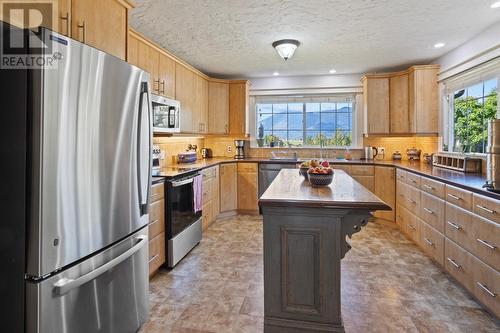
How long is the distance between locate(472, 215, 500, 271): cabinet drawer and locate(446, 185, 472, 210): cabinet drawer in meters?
0.14

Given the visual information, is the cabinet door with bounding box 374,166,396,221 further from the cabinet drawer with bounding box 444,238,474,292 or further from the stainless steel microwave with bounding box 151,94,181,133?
the stainless steel microwave with bounding box 151,94,181,133

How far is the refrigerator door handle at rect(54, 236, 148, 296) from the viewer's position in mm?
1428

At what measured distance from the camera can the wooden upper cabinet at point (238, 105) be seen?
5.49 meters

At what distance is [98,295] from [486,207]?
265 centimetres

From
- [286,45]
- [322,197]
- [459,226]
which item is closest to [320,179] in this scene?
[322,197]

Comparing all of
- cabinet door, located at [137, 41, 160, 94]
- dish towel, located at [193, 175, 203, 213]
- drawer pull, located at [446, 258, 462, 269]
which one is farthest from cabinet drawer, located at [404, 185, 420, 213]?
cabinet door, located at [137, 41, 160, 94]

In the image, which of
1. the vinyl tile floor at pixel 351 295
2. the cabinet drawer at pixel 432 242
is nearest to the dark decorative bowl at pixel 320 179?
the vinyl tile floor at pixel 351 295

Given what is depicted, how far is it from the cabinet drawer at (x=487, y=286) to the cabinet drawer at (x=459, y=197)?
1.47 ft

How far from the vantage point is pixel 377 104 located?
16.5ft

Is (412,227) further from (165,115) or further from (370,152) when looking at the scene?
(165,115)

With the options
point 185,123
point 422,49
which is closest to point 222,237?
point 185,123

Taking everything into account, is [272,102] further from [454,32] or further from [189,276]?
[189,276]

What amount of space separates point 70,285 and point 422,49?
455 centimetres

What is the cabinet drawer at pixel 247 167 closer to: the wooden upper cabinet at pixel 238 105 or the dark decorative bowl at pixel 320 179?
the wooden upper cabinet at pixel 238 105
